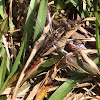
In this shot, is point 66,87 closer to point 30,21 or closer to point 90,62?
point 90,62

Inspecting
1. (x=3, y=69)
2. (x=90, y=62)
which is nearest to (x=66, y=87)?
(x=90, y=62)

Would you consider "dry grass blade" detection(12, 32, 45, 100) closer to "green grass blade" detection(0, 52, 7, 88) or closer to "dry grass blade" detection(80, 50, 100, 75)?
"green grass blade" detection(0, 52, 7, 88)

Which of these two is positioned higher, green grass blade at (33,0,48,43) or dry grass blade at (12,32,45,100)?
green grass blade at (33,0,48,43)

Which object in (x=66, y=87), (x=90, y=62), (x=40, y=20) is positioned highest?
(x=40, y=20)

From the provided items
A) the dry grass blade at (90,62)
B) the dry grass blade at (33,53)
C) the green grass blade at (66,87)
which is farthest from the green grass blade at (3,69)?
the dry grass blade at (90,62)

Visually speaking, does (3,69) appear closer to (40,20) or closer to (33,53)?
(33,53)

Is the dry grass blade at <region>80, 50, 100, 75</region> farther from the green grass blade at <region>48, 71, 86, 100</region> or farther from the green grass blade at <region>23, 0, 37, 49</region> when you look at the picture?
the green grass blade at <region>23, 0, 37, 49</region>

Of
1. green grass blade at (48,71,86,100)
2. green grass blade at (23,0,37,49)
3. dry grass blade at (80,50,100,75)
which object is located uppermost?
green grass blade at (23,0,37,49)

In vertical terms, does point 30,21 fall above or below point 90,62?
above

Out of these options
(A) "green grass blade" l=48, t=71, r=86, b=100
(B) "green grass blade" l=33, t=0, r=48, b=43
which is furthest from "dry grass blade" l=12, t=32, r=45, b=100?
(A) "green grass blade" l=48, t=71, r=86, b=100
